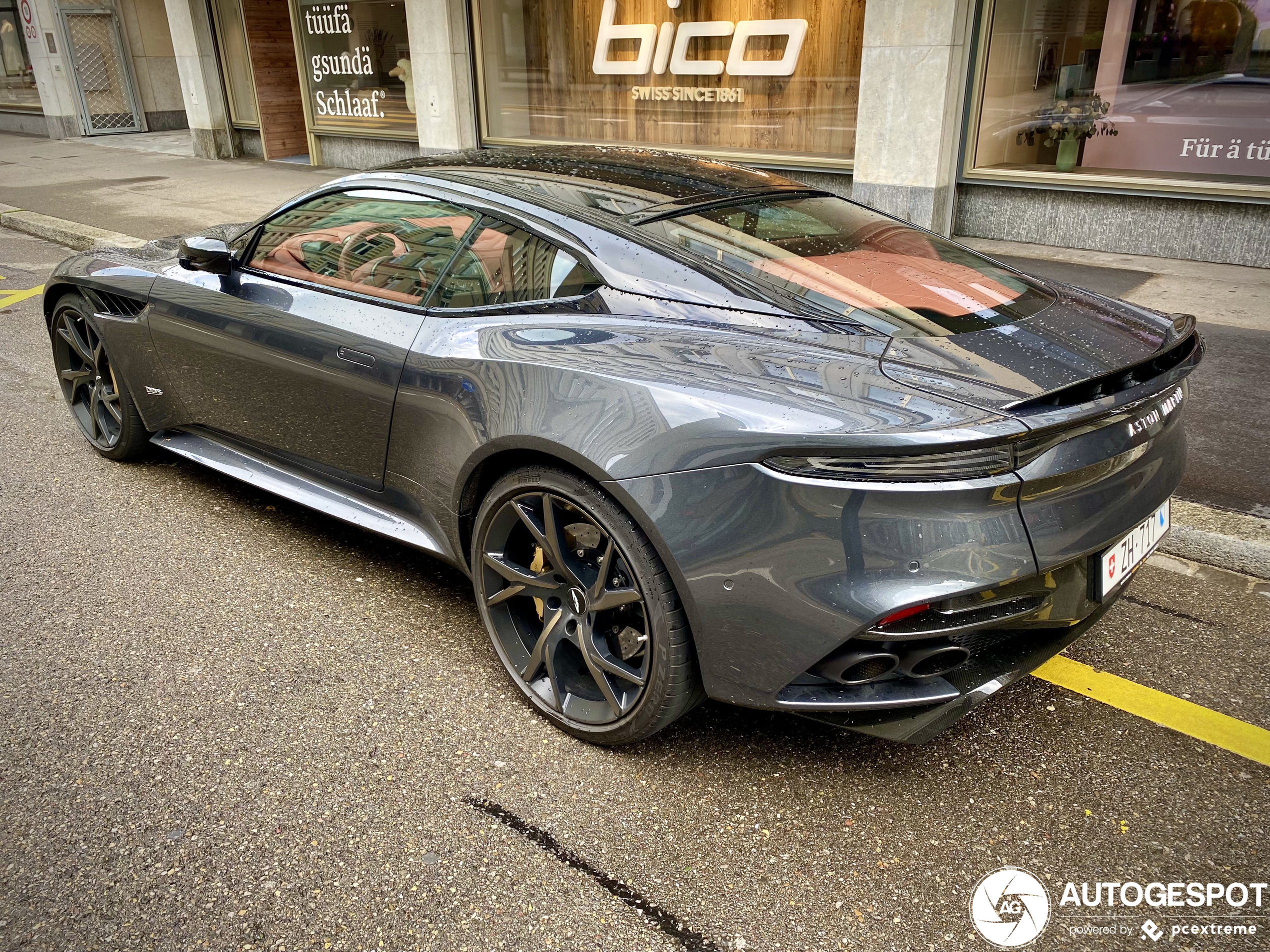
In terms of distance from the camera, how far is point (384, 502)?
327 centimetres

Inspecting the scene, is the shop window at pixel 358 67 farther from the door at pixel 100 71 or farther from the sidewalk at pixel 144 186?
the door at pixel 100 71

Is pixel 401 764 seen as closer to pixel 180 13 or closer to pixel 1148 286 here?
pixel 1148 286

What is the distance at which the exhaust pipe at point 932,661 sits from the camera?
7.13ft

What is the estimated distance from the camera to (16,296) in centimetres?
783

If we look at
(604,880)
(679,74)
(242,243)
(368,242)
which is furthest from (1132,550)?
(679,74)

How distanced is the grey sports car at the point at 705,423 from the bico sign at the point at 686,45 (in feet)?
22.3

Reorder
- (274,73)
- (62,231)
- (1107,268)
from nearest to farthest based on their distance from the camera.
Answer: (1107,268)
(62,231)
(274,73)

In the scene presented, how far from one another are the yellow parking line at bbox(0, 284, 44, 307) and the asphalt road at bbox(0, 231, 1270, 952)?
5.22 metres

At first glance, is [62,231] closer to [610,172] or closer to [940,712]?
[610,172]

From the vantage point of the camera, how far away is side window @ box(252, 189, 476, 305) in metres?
3.12

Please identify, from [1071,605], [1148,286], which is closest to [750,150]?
[1148,286]

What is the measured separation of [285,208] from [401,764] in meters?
2.28

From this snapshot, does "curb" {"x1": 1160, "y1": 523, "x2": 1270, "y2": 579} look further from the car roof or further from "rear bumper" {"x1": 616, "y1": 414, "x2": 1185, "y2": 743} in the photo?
the car roof

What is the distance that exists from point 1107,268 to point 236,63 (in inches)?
549
